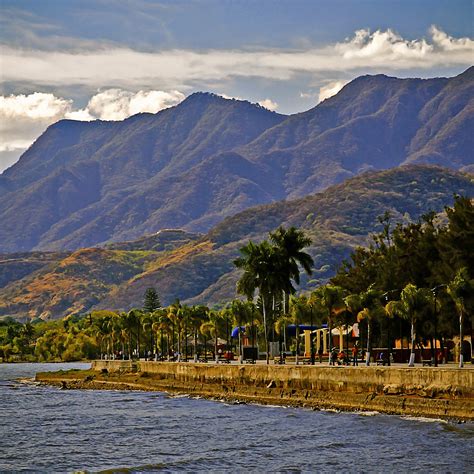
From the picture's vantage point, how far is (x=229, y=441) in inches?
2596

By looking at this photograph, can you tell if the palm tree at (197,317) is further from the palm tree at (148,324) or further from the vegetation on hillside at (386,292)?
the palm tree at (148,324)

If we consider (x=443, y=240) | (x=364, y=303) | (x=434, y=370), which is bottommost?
(x=434, y=370)

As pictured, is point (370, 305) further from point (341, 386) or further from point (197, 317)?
point (197, 317)

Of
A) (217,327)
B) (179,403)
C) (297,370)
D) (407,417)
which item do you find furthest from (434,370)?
(217,327)

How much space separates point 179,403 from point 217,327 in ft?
152

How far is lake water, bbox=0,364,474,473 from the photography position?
55.3 meters

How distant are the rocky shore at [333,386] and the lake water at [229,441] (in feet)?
6.31

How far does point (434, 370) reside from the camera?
70500mm

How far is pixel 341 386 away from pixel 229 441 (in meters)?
17.4

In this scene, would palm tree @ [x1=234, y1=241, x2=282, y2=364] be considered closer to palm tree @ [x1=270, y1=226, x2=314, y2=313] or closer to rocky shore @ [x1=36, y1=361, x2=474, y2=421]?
palm tree @ [x1=270, y1=226, x2=314, y2=313]

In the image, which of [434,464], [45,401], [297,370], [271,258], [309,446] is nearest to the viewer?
[434,464]

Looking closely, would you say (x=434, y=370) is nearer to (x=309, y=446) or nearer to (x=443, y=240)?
(x=309, y=446)

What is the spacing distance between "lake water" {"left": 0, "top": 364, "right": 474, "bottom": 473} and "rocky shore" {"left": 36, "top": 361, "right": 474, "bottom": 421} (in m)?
1.92

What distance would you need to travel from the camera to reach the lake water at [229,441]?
5525cm
